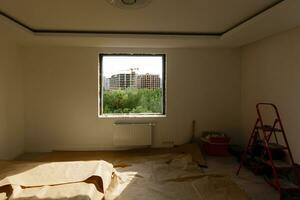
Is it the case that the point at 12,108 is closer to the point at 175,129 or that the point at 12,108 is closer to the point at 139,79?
the point at 139,79

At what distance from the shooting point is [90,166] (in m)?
3.00

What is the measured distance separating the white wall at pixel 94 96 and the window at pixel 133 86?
0.21 metres

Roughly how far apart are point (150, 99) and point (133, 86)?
Answer: 45 centimetres

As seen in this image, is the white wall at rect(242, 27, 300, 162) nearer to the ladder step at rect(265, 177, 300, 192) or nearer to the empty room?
the empty room

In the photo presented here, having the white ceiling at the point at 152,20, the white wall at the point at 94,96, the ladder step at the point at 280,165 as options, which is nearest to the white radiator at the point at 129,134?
the white wall at the point at 94,96

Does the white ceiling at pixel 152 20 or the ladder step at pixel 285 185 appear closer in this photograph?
the white ceiling at pixel 152 20

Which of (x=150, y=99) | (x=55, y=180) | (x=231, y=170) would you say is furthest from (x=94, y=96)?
(x=231, y=170)

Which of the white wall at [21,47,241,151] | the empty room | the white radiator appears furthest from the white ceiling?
the white radiator

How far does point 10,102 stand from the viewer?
434 centimetres

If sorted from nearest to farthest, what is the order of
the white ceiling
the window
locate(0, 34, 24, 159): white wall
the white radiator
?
the white ceiling, locate(0, 34, 24, 159): white wall, the white radiator, the window

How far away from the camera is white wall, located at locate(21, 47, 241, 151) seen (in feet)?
15.9

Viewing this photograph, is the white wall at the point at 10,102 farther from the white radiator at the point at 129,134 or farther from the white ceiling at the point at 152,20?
the white radiator at the point at 129,134

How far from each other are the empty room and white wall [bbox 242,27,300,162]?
19 millimetres

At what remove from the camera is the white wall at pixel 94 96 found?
4855 mm
